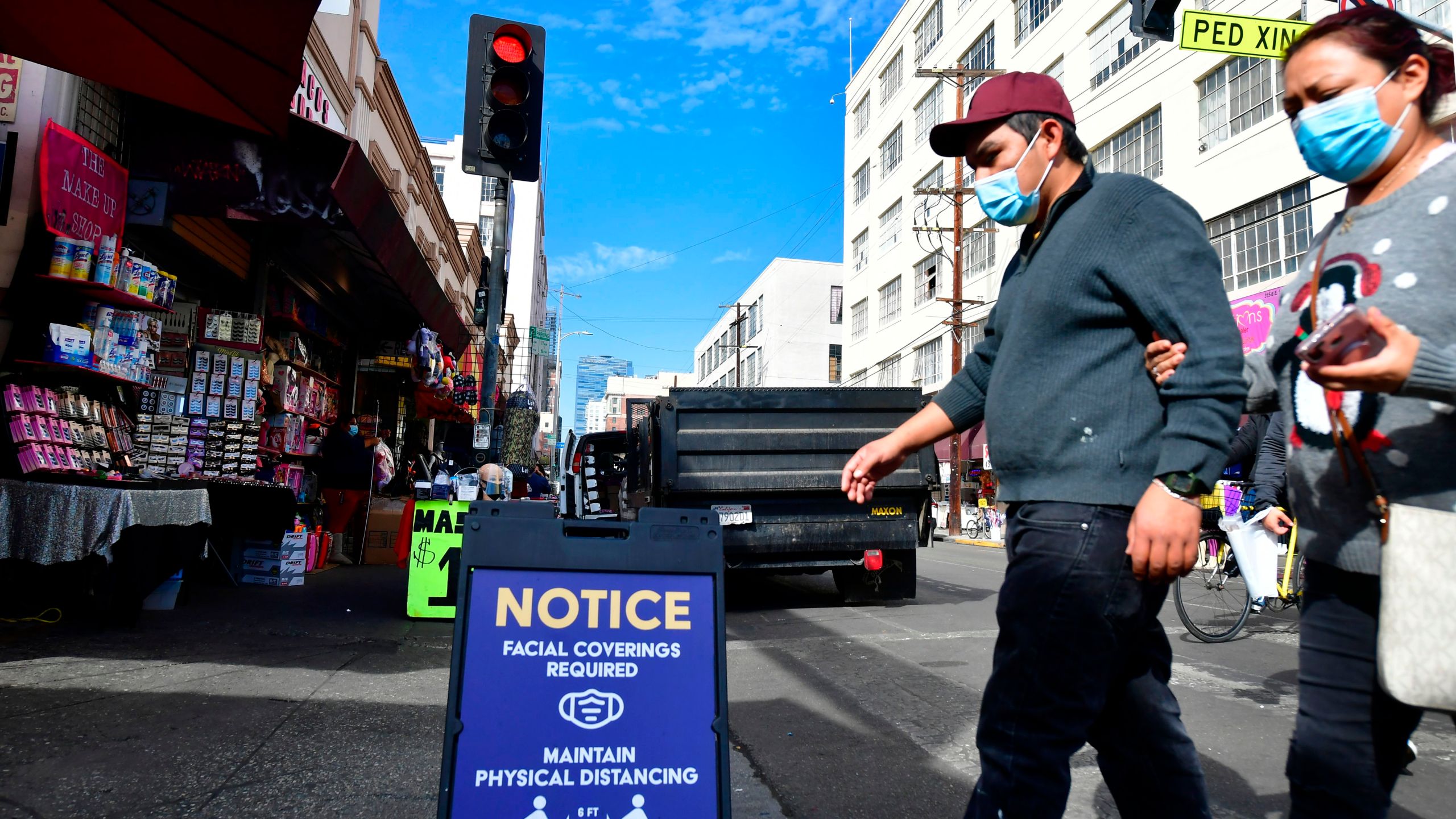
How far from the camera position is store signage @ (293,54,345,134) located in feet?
31.3

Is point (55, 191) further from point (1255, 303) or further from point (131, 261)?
point (1255, 303)

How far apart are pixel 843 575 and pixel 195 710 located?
5776mm

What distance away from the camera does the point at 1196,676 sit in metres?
5.26

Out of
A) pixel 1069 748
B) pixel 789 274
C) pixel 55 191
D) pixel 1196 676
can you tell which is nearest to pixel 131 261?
pixel 55 191

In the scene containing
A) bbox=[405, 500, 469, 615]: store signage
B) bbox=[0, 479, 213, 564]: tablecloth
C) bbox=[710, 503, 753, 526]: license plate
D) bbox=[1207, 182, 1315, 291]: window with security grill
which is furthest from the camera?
bbox=[1207, 182, 1315, 291]: window with security grill

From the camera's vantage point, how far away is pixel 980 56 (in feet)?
100

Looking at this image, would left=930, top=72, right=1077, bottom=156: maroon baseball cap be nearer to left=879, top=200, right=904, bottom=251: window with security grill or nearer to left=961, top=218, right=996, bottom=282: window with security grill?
left=961, top=218, right=996, bottom=282: window with security grill

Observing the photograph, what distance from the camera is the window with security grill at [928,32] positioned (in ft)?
111

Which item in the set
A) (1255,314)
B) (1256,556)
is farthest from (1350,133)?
(1255,314)

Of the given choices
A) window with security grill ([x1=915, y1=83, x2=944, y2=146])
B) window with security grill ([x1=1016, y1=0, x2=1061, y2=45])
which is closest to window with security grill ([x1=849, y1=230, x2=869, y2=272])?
window with security grill ([x1=915, y1=83, x2=944, y2=146])

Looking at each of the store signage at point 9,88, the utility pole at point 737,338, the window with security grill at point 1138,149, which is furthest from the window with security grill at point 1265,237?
the utility pole at point 737,338

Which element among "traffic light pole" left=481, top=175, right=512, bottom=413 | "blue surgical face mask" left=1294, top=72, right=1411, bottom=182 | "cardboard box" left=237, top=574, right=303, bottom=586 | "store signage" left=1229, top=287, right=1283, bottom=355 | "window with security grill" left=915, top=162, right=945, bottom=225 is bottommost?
"cardboard box" left=237, top=574, right=303, bottom=586

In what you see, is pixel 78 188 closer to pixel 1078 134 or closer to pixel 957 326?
pixel 1078 134

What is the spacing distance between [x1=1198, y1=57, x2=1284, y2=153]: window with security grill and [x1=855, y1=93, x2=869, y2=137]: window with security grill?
23473 mm
